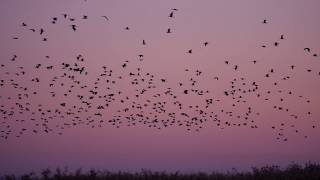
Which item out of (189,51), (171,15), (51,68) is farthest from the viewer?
(51,68)

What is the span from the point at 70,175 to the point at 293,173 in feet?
37.9

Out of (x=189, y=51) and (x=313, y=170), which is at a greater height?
(x=189, y=51)

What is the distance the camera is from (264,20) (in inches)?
1040

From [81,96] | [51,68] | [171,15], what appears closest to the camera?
[171,15]

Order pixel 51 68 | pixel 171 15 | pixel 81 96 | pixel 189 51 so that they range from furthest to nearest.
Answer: pixel 81 96 < pixel 51 68 < pixel 189 51 < pixel 171 15

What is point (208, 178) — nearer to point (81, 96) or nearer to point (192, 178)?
point (192, 178)

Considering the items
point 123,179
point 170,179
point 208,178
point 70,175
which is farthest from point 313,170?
point 70,175

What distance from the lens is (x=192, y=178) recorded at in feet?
93.0

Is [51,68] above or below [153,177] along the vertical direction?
above

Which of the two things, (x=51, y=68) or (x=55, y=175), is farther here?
(x=51, y=68)

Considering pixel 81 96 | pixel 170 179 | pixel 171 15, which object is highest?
pixel 171 15

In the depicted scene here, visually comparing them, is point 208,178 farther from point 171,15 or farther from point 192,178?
point 171,15

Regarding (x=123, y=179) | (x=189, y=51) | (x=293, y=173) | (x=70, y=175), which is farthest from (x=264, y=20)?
(x=70, y=175)

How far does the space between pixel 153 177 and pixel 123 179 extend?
160cm
